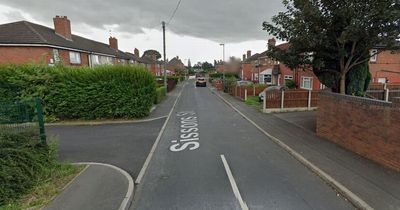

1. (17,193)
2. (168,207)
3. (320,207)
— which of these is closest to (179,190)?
(168,207)

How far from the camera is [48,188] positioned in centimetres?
470

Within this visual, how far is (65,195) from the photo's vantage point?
4.47 meters

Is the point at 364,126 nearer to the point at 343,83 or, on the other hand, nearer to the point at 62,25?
the point at 343,83

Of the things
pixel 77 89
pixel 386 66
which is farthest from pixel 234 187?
pixel 386 66

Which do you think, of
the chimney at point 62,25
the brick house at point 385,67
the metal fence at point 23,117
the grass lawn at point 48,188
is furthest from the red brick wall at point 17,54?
the brick house at point 385,67

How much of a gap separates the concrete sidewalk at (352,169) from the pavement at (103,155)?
4673mm

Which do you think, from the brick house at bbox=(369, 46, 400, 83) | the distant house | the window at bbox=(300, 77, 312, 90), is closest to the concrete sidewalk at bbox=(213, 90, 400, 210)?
the window at bbox=(300, 77, 312, 90)

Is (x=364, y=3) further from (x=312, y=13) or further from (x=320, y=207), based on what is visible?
(x=320, y=207)

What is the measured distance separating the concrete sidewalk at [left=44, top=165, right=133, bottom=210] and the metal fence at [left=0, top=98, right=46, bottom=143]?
5.62ft

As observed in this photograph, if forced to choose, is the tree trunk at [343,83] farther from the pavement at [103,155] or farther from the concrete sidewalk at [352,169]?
the pavement at [103,155]

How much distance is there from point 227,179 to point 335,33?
6.45m

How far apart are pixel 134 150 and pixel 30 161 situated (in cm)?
303

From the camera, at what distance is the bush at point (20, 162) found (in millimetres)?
4207

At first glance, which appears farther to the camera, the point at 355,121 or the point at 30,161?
the point at 355,121
